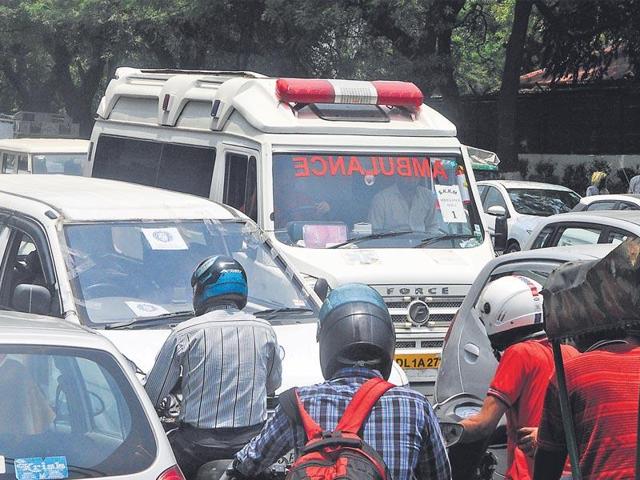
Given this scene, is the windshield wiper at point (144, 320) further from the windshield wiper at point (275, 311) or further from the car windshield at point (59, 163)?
the car windshield at point (59, 163)

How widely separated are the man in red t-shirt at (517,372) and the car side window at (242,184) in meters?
5.27

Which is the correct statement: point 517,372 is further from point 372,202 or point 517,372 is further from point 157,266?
point 372,202

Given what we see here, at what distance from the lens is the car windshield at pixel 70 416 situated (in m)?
3.85

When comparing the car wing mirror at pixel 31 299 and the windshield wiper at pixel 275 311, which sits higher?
the car wing mirror at pixel 31 299

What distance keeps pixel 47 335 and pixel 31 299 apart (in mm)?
1989

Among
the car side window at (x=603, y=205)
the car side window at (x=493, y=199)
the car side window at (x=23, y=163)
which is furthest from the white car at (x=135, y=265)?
the car side window at (x=493, y=199)

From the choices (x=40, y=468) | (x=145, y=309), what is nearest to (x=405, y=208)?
(x=145, y=309)

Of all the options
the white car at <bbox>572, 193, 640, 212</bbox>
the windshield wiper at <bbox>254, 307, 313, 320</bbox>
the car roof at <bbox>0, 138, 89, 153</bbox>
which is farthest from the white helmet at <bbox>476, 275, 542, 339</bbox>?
the car roof at <bbox>0, 138, 89, 153</bbox>

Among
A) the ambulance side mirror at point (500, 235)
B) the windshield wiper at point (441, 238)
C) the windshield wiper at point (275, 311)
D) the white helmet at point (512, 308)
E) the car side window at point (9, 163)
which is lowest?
the car side window at point (9, 163)

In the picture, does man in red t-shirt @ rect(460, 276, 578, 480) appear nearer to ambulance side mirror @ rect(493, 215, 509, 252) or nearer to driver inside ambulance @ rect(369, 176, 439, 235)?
driver inside ambulance @ rect(369, 176, 439, 235)

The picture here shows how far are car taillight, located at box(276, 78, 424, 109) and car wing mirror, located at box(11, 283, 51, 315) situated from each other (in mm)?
Result: 4254

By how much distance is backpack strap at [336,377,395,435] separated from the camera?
2.94 metres

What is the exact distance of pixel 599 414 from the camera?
3295 millimetres

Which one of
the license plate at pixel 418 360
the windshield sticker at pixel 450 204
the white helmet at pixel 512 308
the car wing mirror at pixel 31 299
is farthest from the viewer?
the windshield sticker at pixel 450 204
